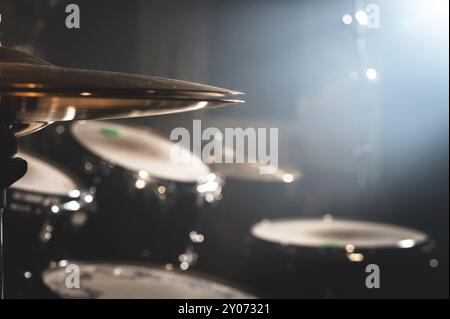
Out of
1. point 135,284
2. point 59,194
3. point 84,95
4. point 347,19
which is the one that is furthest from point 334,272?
point 347,19

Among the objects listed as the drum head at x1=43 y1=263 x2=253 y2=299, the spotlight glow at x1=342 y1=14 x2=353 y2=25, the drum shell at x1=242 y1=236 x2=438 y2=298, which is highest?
the spotlight glow at x1=342 y1=14 x2=353 y2=25

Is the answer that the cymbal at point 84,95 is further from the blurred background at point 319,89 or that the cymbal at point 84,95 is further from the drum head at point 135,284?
the blurred background at point 319,89

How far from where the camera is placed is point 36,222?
1.12 metres

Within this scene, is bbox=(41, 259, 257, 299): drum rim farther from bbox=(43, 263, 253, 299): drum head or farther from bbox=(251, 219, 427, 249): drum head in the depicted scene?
bbox=(251, 219, 427, 249): drum head

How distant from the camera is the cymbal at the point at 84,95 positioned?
1.61ft

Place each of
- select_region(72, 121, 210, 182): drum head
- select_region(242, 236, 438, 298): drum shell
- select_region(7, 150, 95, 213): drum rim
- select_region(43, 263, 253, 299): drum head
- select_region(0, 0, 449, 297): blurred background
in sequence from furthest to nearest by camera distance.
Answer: select_region(0, 0, 449, 297): blurred background
select_region(72, 121, 210, 182): drum head
select_region(242, 236, 438, 298): drum shell
select_region(7, 150, 95, 213): drum rim
select_region(43, 263, 253, 299): drum head

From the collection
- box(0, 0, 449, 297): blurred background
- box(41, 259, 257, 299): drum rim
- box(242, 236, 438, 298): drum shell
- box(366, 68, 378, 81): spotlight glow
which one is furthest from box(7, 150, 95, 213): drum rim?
box(366, 68, 378, 81): spotlight glow

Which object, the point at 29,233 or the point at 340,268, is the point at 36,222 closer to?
the point at 29,233

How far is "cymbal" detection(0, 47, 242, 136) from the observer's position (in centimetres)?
49

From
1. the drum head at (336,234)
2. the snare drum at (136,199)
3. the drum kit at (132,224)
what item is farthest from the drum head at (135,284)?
the drum head at (336,234)

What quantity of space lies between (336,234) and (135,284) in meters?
0.82
